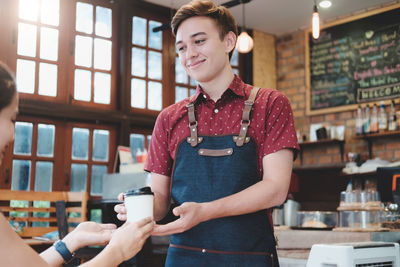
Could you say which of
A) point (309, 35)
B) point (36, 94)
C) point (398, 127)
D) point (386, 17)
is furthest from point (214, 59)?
point (309, 35)

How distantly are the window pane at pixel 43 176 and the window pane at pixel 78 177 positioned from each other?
229 millimetres

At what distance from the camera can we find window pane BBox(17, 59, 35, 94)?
15.9 feet

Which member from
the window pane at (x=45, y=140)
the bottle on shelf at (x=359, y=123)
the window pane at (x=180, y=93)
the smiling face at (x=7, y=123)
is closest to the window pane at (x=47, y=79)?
the window pane at (x=45, y=140)

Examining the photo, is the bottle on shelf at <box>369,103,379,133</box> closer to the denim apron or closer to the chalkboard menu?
the chalkboard menu

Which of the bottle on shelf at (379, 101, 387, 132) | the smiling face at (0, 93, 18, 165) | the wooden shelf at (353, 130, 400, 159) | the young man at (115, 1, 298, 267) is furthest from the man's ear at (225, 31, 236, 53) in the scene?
the bottle on shelf at (379, 101, 387, 132)

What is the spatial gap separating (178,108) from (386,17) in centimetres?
492

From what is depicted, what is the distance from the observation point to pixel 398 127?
5.55 meters

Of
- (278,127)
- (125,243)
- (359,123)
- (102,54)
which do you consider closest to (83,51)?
(102,54)

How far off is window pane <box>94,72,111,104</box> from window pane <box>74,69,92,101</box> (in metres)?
0.07

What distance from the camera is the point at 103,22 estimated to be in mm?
5531

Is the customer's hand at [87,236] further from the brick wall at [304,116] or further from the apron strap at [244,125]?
the brick wall at [304,116]

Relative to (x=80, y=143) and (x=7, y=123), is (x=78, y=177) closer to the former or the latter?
(x=80, y=143)

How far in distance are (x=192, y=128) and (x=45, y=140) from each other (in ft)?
12.1

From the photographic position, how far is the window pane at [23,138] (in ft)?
15.9
